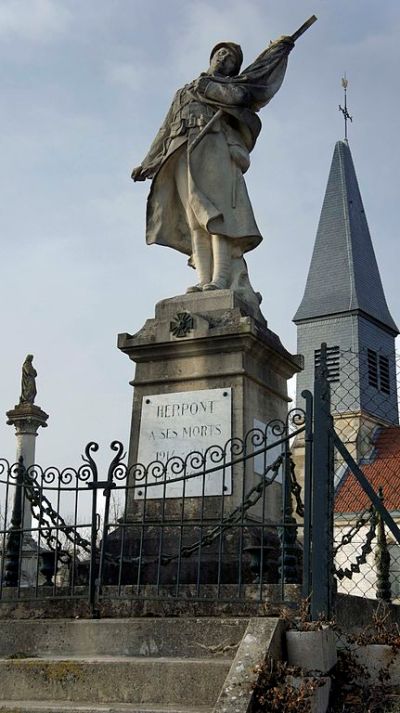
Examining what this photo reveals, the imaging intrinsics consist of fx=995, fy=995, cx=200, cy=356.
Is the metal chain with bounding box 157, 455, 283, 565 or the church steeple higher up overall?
the church steeple

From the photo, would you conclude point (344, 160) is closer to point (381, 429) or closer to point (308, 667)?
point (381, 429)

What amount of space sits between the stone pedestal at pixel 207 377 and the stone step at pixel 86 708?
285 cm

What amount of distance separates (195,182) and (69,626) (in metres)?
4.84

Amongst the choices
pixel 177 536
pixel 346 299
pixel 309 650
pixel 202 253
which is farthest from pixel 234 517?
pixel 346 299

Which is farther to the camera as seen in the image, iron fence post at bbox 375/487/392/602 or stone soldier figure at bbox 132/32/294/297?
stone soldier figure at bbox 132/32/294/297

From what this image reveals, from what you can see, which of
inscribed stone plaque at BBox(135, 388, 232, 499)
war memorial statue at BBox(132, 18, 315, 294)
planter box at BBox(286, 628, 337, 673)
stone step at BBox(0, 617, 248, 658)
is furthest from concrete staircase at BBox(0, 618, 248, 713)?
war memorial statue at BBox(132, 18, 315, 294)

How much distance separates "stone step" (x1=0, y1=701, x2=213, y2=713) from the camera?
17.1 ft

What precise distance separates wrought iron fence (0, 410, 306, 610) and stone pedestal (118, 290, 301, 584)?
0.03 metres

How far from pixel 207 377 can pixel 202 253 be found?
1573mm

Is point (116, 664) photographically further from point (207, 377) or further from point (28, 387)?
point (28, 387)

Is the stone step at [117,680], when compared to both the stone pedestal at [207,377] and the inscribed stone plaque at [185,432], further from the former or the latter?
the inscribed stone plaque at [185,432]

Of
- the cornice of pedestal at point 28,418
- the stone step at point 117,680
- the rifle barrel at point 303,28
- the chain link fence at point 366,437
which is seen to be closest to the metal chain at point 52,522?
the stone step at point 117,680

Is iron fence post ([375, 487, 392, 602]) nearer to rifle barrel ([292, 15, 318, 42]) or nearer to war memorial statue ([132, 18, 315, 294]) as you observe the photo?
war memorial statue ([132, 18, 315, 294])

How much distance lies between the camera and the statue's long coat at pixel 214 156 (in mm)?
9758
